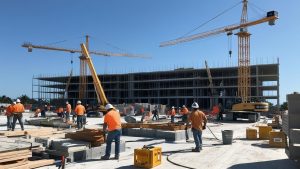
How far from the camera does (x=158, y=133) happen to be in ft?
48.2

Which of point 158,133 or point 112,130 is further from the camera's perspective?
point 158,133

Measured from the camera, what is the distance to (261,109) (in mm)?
33438

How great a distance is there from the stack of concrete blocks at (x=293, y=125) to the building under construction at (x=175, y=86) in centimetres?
5280

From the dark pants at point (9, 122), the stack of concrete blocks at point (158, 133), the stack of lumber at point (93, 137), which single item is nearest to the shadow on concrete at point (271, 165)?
the stack of lumber at point (93, 137)

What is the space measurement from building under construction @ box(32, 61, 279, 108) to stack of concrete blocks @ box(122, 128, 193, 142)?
4504cm

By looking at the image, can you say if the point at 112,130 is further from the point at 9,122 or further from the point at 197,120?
the point at 9,122

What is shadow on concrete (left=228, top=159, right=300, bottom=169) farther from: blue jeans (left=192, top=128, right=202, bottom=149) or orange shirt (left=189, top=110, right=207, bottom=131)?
→ orange shirt (left=189, top=110, right=207, bottom=131)

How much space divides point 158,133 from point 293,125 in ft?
25.4

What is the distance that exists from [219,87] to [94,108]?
115 feet

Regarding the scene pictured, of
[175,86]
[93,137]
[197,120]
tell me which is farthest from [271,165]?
[175,86]

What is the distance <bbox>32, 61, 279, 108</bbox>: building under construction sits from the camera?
66.6 meters

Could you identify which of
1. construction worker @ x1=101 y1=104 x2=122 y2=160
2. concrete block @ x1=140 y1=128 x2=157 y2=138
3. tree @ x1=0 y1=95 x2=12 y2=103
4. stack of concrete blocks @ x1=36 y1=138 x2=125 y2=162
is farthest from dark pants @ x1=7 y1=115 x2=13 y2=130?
tree @ x1=0 y1=95 x2=12 y2=103

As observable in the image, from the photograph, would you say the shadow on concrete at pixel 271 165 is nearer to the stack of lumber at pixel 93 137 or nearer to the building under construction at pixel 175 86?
the stack of lumber at pixel 93 137

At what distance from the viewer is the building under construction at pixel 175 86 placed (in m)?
66.6
